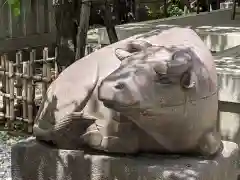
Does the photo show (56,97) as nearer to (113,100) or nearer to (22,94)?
(113,100)

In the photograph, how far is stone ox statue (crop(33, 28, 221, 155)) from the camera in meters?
2.92

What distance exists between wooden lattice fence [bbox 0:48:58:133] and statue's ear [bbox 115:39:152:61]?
290 centimetres

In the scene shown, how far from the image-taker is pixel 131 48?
10.9 ft

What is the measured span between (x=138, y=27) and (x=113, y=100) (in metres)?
4.13

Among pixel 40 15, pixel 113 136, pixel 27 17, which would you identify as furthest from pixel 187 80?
pixel 40 15

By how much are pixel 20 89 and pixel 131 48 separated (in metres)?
3.41

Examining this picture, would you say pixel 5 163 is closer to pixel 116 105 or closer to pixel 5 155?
pixel 5 155

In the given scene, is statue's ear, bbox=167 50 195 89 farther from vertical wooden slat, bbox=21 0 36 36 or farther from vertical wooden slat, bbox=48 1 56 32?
vertical wooden slat, bbox=48 1 56 32

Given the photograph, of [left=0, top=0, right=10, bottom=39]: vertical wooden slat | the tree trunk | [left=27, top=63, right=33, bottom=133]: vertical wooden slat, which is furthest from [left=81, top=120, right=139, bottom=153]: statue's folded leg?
[left=0, top=0, right=10, bottom=39]: vertical wooden slat

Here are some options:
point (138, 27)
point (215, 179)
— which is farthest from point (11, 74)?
point (215, 179)

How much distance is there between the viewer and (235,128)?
14.7ft

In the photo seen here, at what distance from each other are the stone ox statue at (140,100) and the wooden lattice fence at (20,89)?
271 cm

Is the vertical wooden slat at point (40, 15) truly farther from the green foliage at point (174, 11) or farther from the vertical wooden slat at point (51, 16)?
the green foliage at point (174, 11)

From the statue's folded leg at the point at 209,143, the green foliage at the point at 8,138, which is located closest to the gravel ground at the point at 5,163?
the green foliage at the point at 8,138
